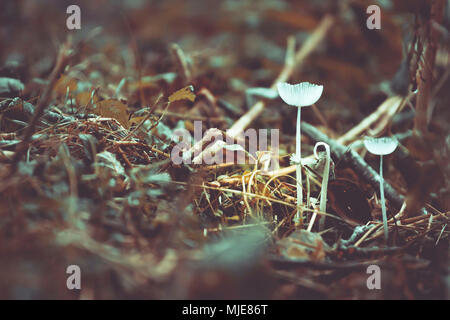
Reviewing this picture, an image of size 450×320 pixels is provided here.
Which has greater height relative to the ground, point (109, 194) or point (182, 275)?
point (109, 194)

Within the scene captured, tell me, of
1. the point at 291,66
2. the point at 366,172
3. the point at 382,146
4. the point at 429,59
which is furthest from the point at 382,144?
the point at 291,66

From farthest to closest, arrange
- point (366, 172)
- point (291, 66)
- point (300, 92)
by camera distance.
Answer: point (291, 66) → point (366, 172) → point (300, 92)

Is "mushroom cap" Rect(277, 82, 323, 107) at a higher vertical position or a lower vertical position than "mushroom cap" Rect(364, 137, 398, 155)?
higher

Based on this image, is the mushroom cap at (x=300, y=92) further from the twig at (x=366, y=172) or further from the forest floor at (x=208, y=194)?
the twig at (x=366, y=172)

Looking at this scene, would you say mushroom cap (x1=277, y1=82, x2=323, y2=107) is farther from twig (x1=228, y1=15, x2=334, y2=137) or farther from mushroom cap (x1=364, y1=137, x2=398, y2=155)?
twig (x1=228, y1=15, x2=334, y2=137)

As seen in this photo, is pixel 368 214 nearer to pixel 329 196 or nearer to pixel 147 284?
pixel 329 196

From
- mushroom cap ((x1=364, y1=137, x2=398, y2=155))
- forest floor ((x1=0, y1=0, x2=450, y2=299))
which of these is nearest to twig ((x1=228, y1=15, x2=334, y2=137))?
forest floor ((x1=0, y1=0, x2=450, y2=299))

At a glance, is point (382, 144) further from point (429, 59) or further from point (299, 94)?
point (429, 59)
